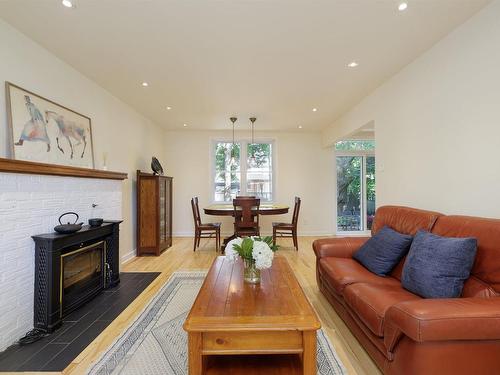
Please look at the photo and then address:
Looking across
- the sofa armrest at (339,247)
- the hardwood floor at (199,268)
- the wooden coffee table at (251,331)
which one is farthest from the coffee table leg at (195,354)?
the sofa armrest at (339,247)

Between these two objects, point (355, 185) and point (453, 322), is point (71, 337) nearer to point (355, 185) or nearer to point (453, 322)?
point (453, 322)

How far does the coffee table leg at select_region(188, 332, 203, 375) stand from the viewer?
1.27 m

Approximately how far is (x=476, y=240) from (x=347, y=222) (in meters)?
4.49

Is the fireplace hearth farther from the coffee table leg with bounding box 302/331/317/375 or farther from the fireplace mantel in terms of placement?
the coffee table leg with bounding box 302/331/317/375

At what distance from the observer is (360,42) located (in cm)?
228

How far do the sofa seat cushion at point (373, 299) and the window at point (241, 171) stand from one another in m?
4.11

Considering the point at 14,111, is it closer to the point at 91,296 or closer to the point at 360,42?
the point at 91,296

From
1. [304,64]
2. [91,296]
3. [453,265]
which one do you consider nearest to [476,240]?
[453,265]

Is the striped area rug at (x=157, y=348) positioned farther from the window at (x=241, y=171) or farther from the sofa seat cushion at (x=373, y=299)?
the window at (x=241, y=171)

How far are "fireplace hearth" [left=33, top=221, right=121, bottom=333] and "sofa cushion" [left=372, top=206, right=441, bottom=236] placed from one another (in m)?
3.06

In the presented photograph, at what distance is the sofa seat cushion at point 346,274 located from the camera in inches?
77.1

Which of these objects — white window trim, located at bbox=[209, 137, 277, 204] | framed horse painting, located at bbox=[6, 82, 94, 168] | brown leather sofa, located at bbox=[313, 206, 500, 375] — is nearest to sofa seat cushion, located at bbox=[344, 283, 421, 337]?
brown leather sofa, located at bbox=[313, 206, 500, 375]

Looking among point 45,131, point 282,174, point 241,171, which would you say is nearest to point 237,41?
point 45,131

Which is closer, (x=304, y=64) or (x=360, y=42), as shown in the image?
(x=360, y=42)
